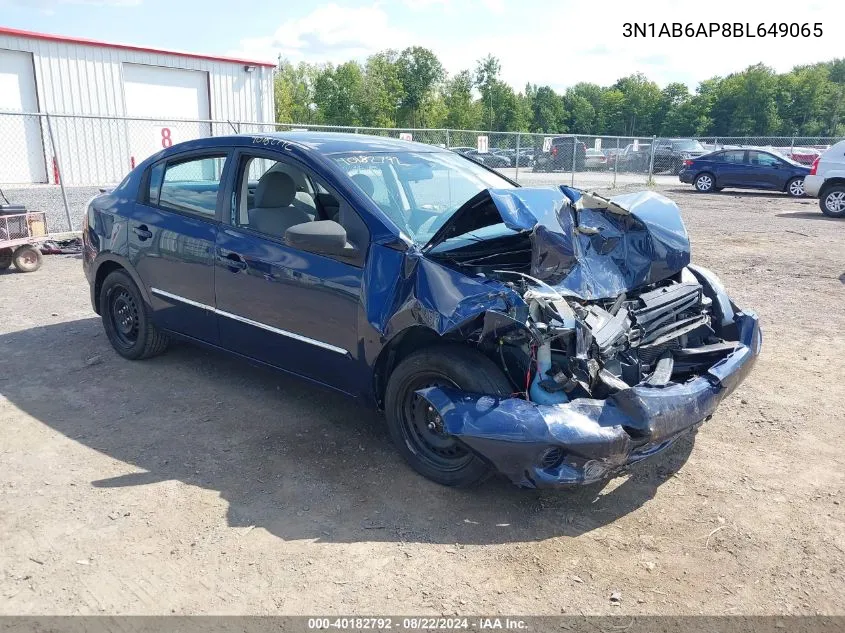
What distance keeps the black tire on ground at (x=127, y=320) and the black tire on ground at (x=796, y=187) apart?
20.5m

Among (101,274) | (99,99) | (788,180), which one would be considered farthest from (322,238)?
(788,180)

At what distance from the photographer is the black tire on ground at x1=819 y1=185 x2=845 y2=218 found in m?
15.8

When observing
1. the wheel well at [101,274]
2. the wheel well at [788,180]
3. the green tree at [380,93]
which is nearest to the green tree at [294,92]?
the green tree at [380,93]

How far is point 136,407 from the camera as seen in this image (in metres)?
4.72

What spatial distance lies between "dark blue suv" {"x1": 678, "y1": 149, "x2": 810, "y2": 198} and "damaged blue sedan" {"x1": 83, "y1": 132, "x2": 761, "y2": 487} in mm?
19121

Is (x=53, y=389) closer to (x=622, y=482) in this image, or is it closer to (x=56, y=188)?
(x=622, y=482)

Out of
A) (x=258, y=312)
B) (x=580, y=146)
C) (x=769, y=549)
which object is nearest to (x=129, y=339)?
(x=258, y=312)

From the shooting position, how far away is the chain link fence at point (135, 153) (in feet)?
53.1

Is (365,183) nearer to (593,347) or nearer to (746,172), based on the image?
(593,347)

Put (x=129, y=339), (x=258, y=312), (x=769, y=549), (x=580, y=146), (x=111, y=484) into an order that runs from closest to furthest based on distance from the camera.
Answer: (x=769, y=549) < (x=111, y=484) < (x=258, y=312) < (x=129, y=339) < (x=580, y=146)

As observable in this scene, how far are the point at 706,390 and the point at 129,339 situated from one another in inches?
173

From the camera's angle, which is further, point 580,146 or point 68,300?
point 580,146

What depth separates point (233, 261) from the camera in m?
4.44

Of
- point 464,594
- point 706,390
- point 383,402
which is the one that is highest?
point 706,390
